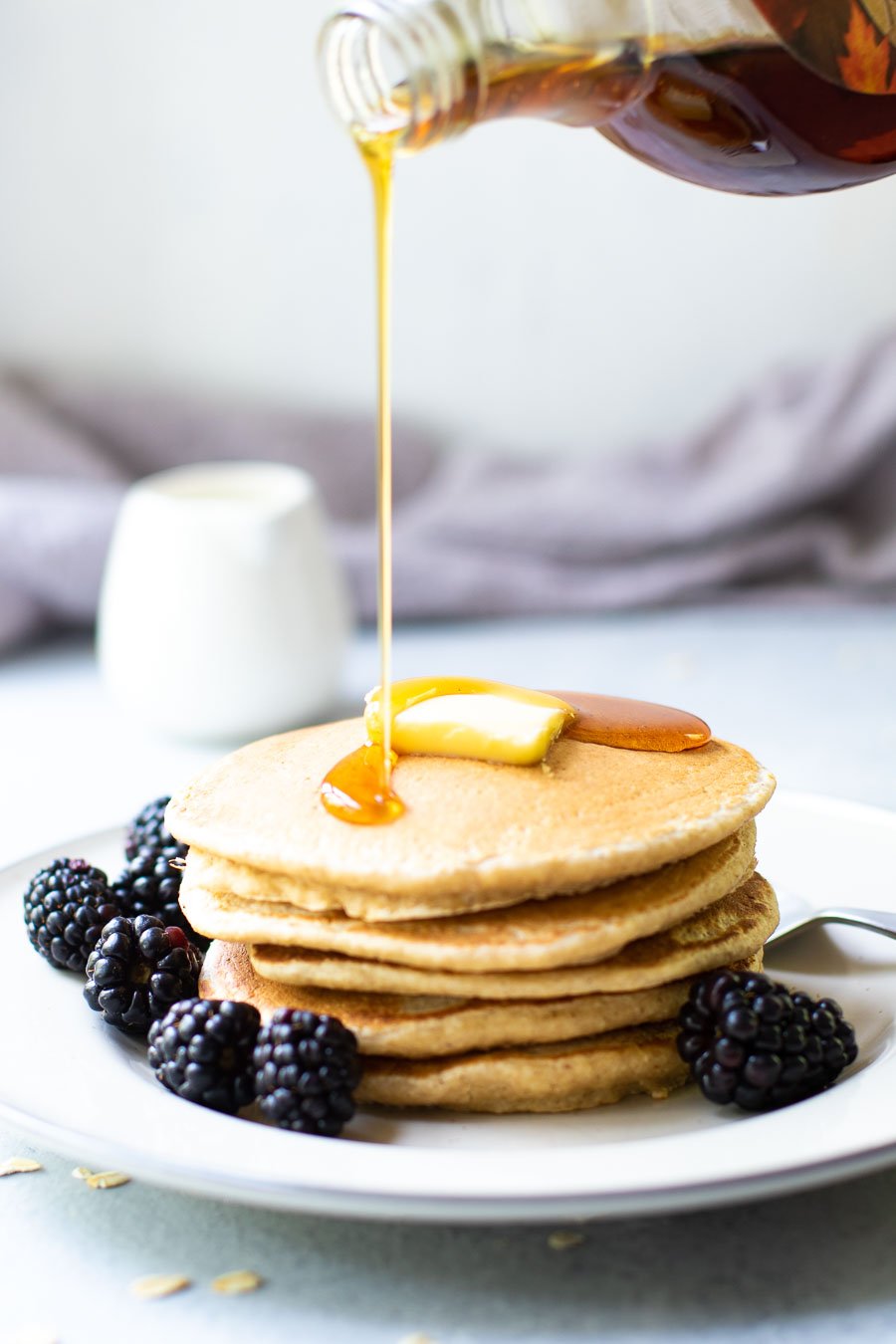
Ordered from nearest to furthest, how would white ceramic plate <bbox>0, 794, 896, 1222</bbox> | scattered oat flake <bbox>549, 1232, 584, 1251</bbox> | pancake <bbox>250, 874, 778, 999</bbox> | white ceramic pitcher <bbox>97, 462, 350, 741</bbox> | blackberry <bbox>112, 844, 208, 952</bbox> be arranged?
white ceramic plate <bbox>0, 794, 896, 1222</bbox>
scattered oat flake <bbox>549, 1232, 584, 1251</bbox>
pancake <bbox>250, 874, 778, 999</bbox>
blackberry <bbox>112, 844, 208, 952</bbox>
white ceramic pitcher <bbox>97, 462, 350, 741</bbox>

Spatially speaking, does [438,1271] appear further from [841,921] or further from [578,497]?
[578,497]

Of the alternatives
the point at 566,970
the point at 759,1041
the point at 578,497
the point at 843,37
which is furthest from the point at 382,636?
the point at 578,497

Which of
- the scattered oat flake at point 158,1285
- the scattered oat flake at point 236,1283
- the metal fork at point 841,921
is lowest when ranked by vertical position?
the scattered oat flake at point 158,1285

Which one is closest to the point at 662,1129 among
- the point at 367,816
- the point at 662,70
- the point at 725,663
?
the point at 367,816

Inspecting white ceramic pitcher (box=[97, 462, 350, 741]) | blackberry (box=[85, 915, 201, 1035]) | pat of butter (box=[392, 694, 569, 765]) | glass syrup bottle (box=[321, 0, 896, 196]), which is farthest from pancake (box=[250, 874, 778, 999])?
white ceramic pitcher (box=[97, 462, 350, 741])

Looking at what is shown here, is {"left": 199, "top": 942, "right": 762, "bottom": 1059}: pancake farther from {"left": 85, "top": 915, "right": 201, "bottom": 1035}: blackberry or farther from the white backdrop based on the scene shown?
the white backdrop

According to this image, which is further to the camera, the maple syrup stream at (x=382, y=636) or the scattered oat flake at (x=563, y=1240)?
the maple syrup stream at (x=382, y=636)

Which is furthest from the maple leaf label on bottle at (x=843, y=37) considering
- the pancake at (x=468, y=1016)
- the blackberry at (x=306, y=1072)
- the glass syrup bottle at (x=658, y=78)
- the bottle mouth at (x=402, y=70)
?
the blackberry at (x=306, y=1072)

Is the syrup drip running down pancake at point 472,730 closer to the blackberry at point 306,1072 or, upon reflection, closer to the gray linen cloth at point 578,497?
the blackberry at point 306,1072
